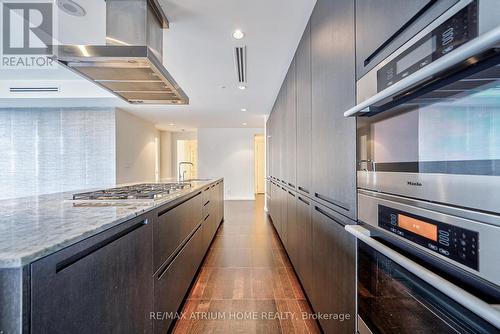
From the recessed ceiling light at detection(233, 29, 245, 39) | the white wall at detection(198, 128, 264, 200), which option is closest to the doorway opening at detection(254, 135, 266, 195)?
the white wall at detection(198, 128, 264, 200)

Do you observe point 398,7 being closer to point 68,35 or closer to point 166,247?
point 166,247

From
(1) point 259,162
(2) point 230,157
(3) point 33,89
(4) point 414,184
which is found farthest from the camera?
(1) point 259,162

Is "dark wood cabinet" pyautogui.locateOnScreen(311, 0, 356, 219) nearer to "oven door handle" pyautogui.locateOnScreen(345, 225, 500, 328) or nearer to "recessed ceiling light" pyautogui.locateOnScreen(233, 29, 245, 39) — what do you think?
"oven door handle" pyautogui.locateOnScreen(345, 225, 500, 328)

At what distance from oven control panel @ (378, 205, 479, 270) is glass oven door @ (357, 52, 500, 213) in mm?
66

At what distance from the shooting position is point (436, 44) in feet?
2.04

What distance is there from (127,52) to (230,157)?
22.6 ft

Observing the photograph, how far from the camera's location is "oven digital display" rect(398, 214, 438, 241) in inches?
25.3

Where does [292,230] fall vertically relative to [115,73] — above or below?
below

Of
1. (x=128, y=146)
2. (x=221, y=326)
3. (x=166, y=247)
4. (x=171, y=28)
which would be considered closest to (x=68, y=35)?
(x=171, y=28)

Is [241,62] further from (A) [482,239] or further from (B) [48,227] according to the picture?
(A) [482,239]

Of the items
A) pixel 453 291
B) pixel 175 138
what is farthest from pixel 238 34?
pixel 175 138

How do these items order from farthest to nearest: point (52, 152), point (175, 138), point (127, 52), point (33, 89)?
point (175, 138)
point (52, 152)
point (33, 89)
point (127, 52)

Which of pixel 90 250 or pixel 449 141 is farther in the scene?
pixel 90 250

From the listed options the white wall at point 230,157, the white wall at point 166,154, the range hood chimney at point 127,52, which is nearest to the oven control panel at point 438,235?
the range hood chimney at point 127,52
